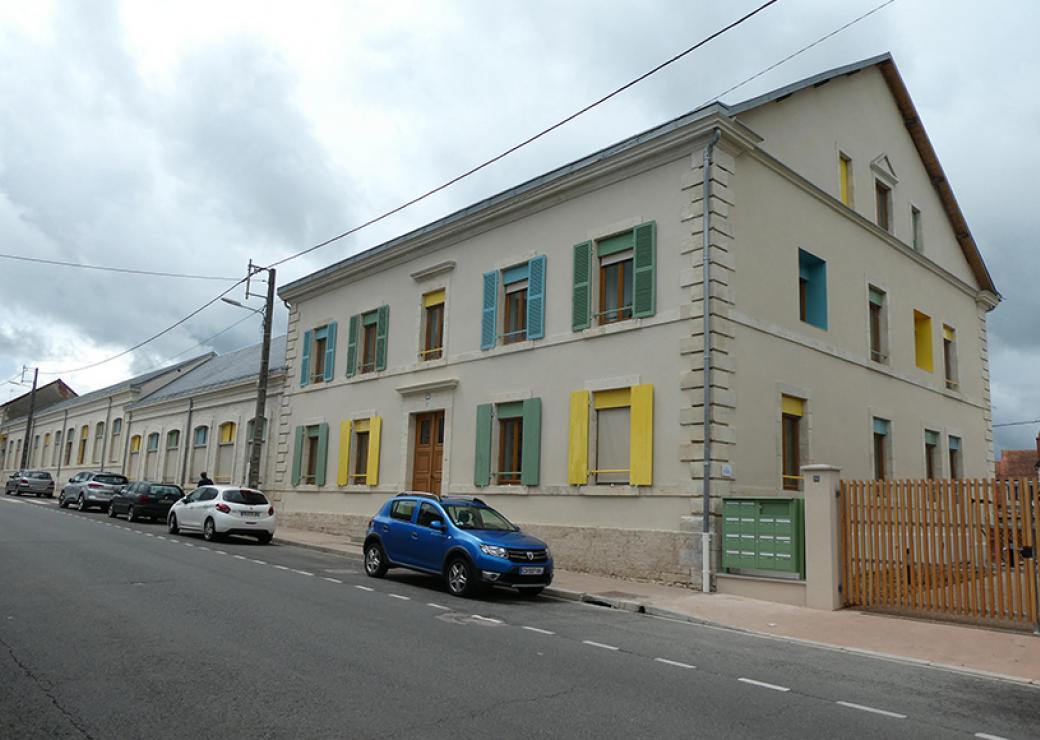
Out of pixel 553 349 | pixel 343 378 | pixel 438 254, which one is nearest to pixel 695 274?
pixel 553 349

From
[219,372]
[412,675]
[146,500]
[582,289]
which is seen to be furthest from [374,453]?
[219,372]

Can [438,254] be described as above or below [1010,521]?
above

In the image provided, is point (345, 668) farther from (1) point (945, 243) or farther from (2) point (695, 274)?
(1) point (945, 243)

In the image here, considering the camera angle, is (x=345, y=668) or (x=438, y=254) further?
(x=438, y=254)

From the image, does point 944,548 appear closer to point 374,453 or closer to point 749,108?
point 749,108

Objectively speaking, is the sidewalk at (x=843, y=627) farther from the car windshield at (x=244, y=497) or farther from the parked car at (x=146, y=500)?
the parked car at (x=146, y=500)

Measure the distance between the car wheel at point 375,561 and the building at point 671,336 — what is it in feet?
12.5

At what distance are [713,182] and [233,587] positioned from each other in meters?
10.7

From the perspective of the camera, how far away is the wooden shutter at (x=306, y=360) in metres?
25.2

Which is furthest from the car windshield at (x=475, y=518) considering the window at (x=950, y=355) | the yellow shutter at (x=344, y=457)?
the window at (x=950, y=355)

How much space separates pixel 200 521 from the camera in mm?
19734

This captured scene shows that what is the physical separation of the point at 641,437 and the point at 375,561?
539 cm

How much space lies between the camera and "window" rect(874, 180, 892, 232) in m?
20.5

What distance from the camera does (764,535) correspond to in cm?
1283
